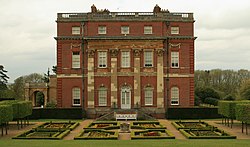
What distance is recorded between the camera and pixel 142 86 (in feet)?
139

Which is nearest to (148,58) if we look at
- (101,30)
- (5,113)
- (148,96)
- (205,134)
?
(148,96)

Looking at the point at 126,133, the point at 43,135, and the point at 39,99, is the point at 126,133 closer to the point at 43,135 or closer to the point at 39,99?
the point at 43,135

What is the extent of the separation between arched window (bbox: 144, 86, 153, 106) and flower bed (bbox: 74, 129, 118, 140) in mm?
13157

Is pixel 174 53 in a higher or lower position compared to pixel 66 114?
higher

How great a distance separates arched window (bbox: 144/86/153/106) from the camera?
42219 millimetres

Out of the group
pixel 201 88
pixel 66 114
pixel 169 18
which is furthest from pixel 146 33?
pixel 201 88

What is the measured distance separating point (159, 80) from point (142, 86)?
1.89 m

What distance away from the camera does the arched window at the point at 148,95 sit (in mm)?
42219

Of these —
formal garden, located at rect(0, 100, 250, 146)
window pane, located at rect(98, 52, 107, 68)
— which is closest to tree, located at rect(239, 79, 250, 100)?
formal garden, located at rect(0, 100, 250, 146)

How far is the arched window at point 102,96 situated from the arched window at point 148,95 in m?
4.21

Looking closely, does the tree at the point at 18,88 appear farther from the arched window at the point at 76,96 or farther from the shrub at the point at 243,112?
the shrub at the point at 243,112

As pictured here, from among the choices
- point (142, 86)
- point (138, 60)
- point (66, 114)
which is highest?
point (138, 60)

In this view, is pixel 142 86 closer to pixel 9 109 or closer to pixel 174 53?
pixel 174 53

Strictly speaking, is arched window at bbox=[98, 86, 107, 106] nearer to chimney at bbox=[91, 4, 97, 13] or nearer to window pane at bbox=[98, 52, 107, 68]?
window pane at bbox=[98, 52, 107, 68]
